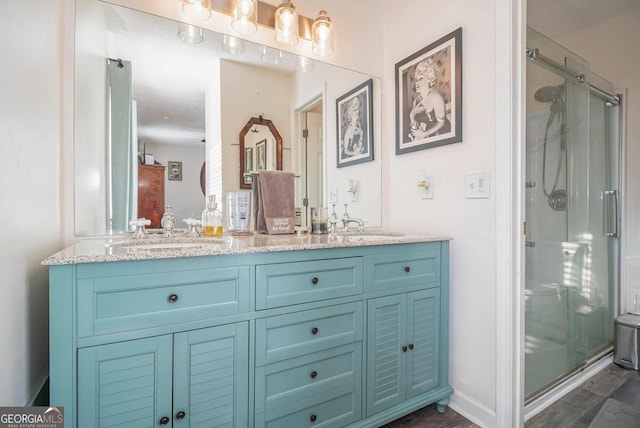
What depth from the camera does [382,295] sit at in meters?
1.39

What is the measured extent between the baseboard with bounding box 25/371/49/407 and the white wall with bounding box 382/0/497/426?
68.9 inches

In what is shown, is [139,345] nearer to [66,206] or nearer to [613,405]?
[66,206]

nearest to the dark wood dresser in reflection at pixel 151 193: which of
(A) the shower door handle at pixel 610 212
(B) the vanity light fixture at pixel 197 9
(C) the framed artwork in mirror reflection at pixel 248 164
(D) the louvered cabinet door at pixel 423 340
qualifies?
(C) the framed artwork in mirror reflection at pixel 248 164

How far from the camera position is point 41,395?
1.02 metres

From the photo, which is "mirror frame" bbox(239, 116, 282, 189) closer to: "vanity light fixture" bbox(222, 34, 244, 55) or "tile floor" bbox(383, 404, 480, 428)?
"vanity light fixture" bbox(222, 34, 244, 55)

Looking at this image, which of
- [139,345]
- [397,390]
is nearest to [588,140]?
[397,390]

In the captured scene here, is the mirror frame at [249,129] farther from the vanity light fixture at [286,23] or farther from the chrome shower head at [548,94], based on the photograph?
the chrome shower head at [548,94]

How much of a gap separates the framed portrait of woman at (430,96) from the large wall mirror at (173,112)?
0.47 meters

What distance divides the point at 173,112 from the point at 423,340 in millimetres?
1686

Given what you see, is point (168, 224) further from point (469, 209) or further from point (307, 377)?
point (469, 209)

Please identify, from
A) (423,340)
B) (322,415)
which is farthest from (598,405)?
(322,415)

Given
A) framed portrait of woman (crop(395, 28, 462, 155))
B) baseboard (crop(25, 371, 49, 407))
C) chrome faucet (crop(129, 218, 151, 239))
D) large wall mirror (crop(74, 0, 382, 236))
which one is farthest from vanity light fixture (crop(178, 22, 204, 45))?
baseboard (crop(25, 371, 49, 407))

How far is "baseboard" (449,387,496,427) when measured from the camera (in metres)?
1.47

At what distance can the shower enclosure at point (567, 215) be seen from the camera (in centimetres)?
181
